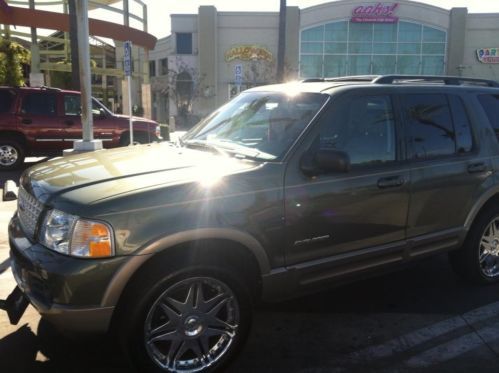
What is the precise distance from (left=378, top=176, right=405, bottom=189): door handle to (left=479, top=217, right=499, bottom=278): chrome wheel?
1436 mm

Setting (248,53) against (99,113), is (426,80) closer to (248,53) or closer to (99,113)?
(99,113)

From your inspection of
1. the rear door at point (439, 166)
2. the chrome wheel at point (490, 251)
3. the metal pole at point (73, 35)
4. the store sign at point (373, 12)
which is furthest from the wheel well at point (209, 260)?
the store sign at point (373, 12)

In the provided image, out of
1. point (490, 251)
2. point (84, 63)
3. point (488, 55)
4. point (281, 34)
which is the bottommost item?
point (490, 251)

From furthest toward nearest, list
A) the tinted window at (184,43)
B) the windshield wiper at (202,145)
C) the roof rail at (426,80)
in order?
1. the tinted window at (184,43)
2. the roof rail at (426,80)
3. the windshield wiper at (202,145)

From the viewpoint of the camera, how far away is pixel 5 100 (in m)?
11.3

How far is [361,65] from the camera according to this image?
4788cm

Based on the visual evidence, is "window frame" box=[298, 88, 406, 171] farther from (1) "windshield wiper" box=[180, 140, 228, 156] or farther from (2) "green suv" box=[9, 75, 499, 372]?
(1) "windshield wiper" box=[180, 140, 228, 156]

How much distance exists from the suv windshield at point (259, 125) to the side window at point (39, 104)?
841cm

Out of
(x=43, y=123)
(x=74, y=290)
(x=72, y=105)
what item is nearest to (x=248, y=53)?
(x=72, y=105)

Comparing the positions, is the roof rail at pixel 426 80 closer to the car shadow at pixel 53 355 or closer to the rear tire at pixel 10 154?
the car shadow at pixel 53 355

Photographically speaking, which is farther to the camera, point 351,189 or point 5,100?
point 5,100

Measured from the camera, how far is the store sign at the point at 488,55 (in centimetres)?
4738

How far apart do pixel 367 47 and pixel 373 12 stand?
10.3 feet

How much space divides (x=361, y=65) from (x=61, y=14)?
34.0 m
